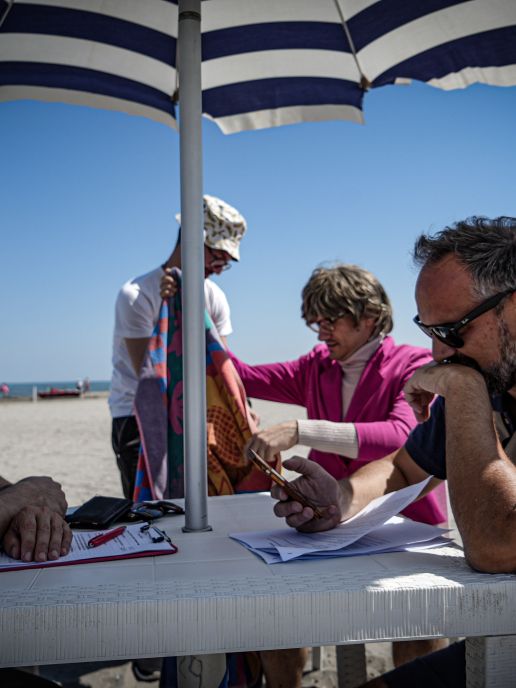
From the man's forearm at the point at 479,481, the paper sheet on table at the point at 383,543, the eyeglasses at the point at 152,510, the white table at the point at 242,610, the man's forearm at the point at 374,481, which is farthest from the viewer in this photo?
the man's forearm at the point at 374,481

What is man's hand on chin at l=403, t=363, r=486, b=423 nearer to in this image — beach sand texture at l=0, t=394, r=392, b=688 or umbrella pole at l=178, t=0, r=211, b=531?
umbrella pole at l=178, t=0, r=211, b=531

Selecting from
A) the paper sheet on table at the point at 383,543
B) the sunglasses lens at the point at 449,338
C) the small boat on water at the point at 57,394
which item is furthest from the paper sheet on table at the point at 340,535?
the small boat on water at the point at 57,394

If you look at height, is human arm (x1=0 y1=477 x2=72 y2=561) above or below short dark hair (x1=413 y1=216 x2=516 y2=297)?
below

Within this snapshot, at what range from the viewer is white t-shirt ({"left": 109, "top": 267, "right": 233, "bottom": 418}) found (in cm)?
340

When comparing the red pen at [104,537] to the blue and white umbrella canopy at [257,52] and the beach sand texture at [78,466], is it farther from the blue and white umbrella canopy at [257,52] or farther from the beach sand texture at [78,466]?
the blue and white umbrella canopy at [257,52]

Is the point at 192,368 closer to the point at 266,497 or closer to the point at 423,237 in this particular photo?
the point at 266,497

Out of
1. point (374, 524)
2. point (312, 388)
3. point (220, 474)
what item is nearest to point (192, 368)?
point (374, 524)

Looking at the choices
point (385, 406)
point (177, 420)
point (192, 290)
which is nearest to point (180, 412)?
point (177, 420)

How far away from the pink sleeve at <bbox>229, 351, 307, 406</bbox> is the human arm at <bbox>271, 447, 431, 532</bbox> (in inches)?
57.2

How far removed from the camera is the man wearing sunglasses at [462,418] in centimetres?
135

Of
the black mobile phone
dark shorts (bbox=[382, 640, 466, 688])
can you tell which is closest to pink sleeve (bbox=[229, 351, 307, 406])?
the black mobile phone

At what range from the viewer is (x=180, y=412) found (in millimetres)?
2594

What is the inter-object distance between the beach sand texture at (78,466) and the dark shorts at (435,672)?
1.59 meters

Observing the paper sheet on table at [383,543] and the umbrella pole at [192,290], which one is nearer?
the paper sheet on table at [383,543]
